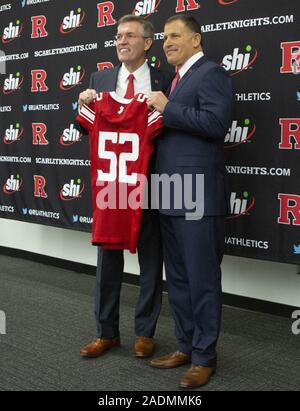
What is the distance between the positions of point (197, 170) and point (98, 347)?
1.02 m

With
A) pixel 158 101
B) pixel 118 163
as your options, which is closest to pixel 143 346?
pixel 118 163

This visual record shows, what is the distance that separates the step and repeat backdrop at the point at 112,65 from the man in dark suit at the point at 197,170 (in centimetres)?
58

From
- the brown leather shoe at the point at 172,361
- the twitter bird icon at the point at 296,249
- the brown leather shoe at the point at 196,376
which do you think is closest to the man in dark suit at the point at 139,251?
the brown leather shoe at the point at 172,361

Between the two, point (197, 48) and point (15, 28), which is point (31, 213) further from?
point (197, 48)

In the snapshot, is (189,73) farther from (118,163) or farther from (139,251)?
(139,251)

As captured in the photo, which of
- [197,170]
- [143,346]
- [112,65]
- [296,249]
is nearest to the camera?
[197,170]

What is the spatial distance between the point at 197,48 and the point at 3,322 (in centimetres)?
187

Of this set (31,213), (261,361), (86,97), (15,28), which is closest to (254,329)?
(261,361)

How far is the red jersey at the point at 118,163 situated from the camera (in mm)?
2385

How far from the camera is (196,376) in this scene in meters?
2.21

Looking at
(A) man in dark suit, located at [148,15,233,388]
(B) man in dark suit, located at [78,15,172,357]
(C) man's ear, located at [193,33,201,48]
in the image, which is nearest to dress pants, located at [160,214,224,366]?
(A) man in dark suit, located at [148,15,233,388]

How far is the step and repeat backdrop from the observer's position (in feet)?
8.77

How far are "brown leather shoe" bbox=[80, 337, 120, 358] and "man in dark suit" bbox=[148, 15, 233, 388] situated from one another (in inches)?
19.7

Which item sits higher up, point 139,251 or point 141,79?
point 141,79
